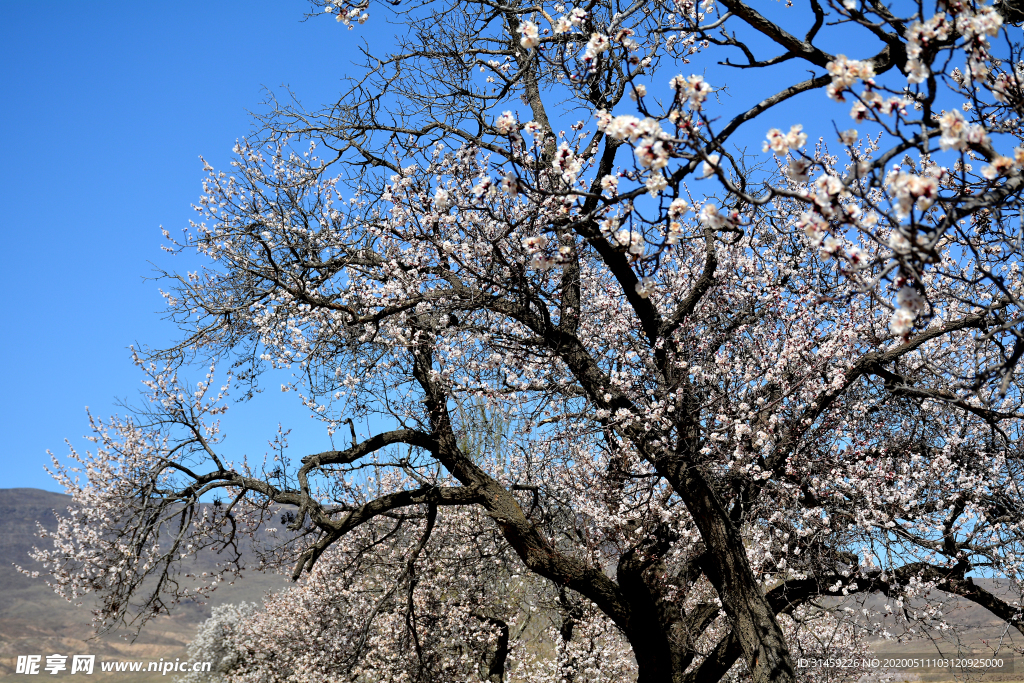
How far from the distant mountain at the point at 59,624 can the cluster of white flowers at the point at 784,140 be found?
192 ft

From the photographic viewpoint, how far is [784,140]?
3145 mm

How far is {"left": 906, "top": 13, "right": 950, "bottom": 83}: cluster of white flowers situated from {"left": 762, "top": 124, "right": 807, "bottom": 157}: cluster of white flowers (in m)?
0.56

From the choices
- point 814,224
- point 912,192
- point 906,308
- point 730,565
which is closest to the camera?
point 912,192

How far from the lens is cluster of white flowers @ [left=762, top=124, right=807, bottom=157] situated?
10.1ft

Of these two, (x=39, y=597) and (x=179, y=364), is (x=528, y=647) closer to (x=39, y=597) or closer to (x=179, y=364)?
(x=179, y=364)

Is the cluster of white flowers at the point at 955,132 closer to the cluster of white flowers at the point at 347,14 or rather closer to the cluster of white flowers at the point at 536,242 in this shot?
the cluster of white flowers at the point at 536,242

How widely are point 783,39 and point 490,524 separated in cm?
1116

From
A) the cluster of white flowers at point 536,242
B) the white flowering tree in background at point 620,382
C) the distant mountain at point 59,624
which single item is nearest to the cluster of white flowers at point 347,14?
the white flowering tree in background at point 620,382

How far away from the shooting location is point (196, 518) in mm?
8070

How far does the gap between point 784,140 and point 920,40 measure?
0.87 metres

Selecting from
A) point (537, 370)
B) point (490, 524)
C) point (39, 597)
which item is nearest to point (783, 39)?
point (537, 370)

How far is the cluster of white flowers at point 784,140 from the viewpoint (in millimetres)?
3078

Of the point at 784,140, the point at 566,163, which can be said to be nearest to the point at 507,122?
the point at 566,163

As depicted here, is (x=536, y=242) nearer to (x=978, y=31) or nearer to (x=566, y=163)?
(x=566, y=163)
